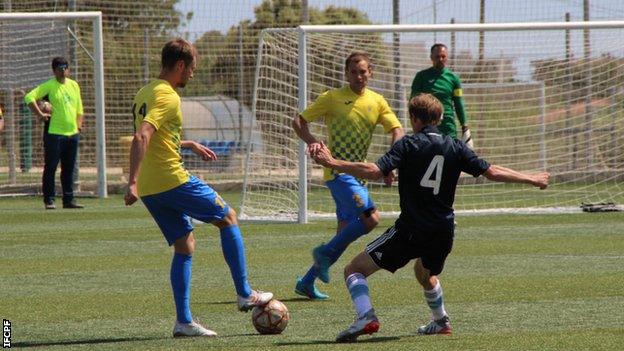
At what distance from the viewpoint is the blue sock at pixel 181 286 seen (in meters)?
8.23

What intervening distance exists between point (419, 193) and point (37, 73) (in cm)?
1631

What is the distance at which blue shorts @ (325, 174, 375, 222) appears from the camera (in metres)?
10.2

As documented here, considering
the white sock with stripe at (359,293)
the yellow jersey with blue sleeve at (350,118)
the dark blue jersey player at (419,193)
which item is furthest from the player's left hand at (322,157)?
the yellow jersey with blue sleeve at (350,118)

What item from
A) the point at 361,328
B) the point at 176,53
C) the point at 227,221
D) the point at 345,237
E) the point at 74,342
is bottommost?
the point at 74,342

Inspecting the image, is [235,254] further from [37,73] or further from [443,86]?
[37,73]

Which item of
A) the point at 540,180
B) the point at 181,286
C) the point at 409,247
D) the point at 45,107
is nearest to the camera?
the point at 409,247

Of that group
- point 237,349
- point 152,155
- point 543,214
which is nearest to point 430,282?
point 237,349

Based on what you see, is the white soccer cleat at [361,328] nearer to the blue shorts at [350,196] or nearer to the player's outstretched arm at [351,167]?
the player's outstretched arm at [351,167]

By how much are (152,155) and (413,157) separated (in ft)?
5.67

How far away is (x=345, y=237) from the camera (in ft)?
33.4

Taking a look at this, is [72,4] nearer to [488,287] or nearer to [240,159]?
[240,159]

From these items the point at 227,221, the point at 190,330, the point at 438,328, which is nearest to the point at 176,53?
the point at 227,221

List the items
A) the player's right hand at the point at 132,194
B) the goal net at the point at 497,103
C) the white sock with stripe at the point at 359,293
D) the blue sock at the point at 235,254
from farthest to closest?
1. the goal net at the point at 497,103
2. the blue sock at the point at 235,254
3. the player's right hand at the point at 132,194
4. the white sock with stripe at the point at 359,293

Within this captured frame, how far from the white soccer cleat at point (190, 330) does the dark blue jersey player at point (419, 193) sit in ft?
2.88
